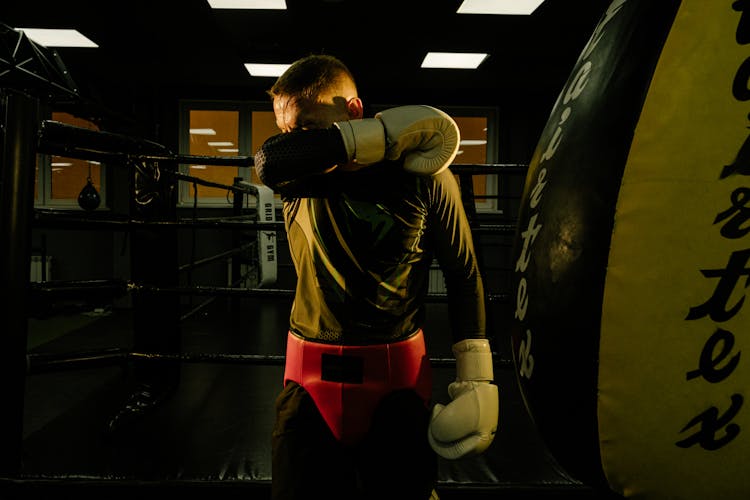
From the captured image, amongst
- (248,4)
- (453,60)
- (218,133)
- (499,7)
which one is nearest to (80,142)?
(248,4)

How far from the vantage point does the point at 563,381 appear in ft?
1.64

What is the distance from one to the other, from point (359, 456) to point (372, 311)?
225 millimetres

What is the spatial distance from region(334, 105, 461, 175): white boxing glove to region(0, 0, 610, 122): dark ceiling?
3645mm

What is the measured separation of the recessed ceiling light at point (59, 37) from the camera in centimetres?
441

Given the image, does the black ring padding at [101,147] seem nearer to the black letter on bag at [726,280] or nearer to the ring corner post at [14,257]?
the ring corner post at [14,257]

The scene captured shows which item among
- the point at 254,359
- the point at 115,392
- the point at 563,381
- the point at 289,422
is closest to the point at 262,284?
the point at 115,392

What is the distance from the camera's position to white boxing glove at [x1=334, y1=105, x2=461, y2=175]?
662mm

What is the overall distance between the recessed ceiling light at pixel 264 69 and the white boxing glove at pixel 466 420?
4.87 metres

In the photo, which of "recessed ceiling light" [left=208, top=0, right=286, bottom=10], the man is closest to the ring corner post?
the man

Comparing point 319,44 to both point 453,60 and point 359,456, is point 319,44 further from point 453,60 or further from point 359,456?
point 359,456

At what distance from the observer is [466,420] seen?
69 centimetres

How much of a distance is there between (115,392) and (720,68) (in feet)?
6.98

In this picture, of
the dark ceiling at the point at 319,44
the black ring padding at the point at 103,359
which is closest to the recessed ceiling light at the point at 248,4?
the dark ceiling at the point at 319,44

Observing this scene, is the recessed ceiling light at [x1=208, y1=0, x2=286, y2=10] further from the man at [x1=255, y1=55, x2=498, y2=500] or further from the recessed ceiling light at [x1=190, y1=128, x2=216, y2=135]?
the man at [x1=255, y1=55, x2=498, y2=500]
